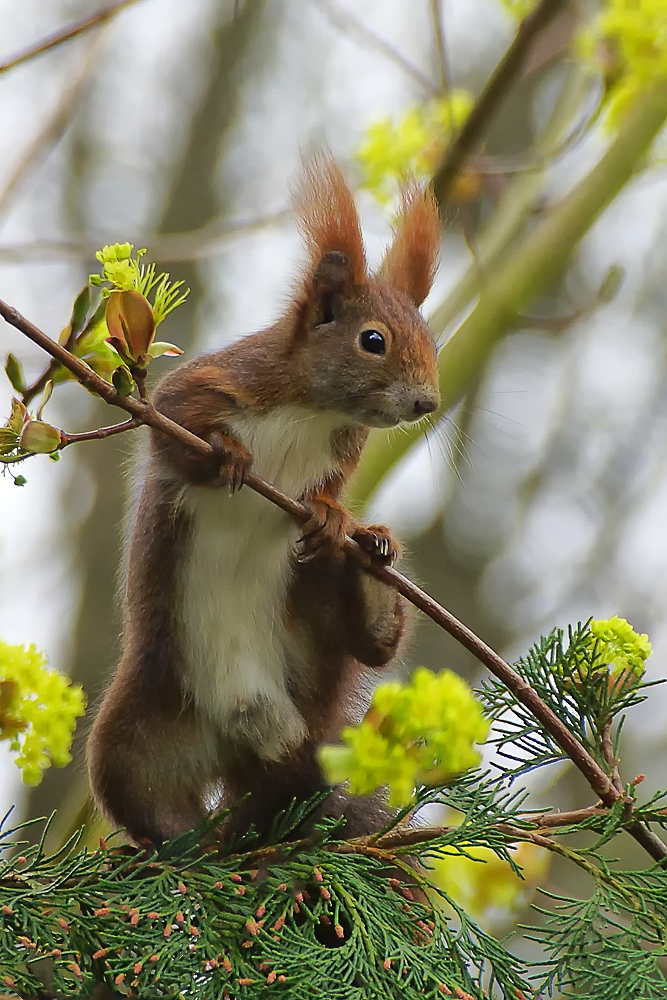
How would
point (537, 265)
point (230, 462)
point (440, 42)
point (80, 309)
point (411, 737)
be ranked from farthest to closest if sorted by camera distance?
point (537, 265)
point (440, 42)
point (230, 462)
point (80, 309)
point (411, 737)

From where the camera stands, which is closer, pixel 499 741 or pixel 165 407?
pixel 499 741

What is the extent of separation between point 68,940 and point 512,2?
201cm

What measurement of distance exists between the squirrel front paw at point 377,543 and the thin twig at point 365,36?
1110 mm

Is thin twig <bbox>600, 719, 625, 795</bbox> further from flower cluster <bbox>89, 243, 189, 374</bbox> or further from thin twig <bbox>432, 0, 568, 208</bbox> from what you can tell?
thin twig <bbox>432, 0, 568, 208</bbox>

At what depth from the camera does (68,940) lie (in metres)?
1.16

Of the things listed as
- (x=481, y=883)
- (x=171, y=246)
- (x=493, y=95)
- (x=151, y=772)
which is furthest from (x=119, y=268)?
(x=171, y=246)

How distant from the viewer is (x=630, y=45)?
205 centimetres

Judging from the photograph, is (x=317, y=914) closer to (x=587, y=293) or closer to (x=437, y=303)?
(x=437, y=303)

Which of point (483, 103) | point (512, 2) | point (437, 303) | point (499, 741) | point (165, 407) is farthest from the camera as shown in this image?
point (437, 303)

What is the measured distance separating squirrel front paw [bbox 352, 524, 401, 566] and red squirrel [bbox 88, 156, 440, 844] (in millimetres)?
26

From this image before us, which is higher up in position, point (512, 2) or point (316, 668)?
point (512, 2)

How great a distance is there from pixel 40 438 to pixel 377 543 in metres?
0.58

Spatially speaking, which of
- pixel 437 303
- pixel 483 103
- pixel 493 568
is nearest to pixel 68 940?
pixel 483 103

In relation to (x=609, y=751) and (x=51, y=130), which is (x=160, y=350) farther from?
(x=51, y=130)
